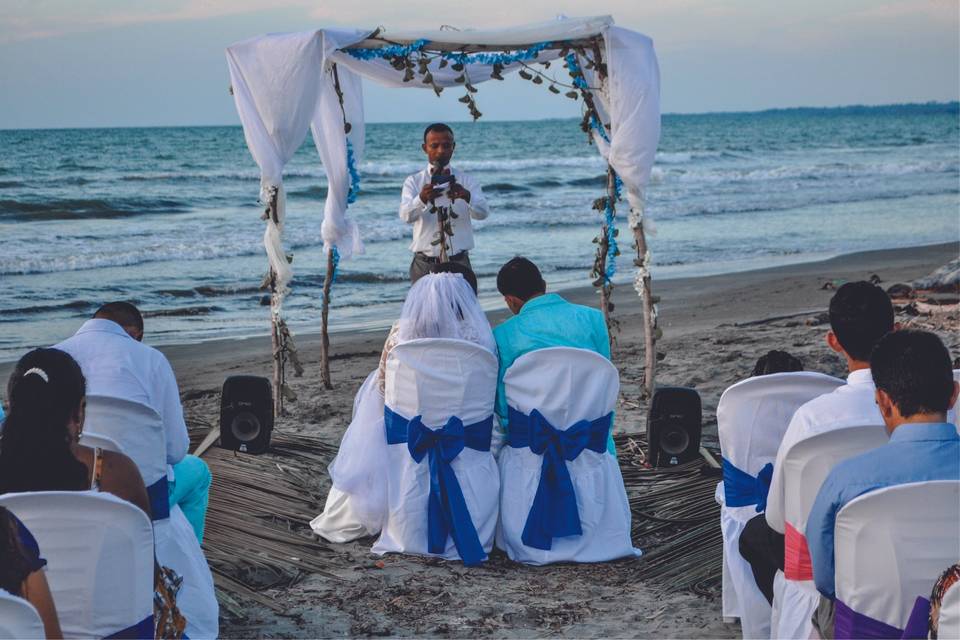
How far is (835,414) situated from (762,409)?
0.64 meters

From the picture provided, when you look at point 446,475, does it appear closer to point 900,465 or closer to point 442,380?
point 442,380

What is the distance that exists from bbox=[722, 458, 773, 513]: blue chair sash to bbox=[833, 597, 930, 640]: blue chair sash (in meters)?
1.08

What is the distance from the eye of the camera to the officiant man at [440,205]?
7645 mm

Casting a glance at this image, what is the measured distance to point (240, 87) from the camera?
698 cm

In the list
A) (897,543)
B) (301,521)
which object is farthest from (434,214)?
(897,543)

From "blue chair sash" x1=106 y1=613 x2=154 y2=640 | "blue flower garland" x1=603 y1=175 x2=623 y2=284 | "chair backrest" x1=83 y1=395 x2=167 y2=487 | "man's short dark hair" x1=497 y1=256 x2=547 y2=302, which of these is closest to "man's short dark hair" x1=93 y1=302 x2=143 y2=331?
"chair backrest" x1=83 y1=395 x2=167 y2=487

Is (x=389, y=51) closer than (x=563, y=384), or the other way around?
(x=563, y=384)

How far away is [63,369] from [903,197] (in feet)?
82.2

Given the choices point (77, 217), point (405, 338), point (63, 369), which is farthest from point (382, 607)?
point (77, 217)

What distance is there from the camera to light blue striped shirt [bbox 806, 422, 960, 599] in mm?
2617

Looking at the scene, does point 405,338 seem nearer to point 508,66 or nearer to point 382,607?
point 382,607

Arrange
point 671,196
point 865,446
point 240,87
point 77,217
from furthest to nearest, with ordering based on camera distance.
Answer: point 671,196
point 77,217
point 240,87
point 865,446

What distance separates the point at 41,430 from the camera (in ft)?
9.32

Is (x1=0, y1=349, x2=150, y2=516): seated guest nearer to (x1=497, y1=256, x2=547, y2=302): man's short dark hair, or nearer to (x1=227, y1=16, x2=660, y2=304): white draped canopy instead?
(x1=497, y1=256, x2=547, y2=302): man's short dark hair
